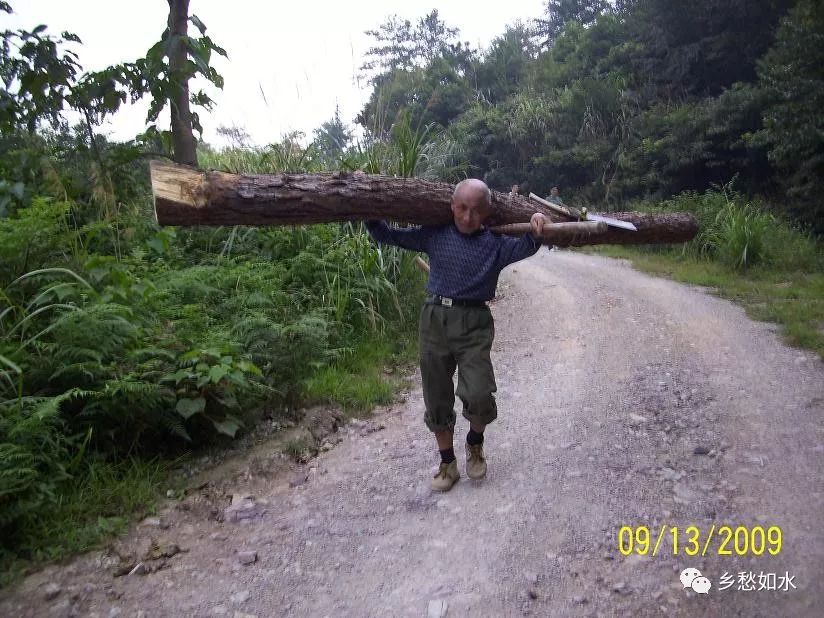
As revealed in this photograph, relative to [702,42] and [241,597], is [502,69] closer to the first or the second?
[702,42]

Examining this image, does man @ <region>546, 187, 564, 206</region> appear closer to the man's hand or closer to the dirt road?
the man's hand

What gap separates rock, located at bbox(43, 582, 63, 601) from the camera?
2.62 meters

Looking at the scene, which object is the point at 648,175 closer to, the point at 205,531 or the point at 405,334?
the point at 405,334

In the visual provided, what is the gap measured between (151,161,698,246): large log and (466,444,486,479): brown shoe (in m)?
1.40

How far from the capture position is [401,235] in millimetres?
3686

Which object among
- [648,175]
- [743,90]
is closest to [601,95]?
[648,175]

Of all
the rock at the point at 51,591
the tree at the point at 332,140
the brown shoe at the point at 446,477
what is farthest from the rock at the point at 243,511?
the tree at the point at 332,140

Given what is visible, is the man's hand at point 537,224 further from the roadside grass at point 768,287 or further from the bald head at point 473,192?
the roadside grass at point 768,287

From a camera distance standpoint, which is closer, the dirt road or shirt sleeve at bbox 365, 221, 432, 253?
the dirt road

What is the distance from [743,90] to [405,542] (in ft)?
54.4

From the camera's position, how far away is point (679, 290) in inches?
362

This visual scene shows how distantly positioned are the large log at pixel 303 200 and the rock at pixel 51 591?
72.2 inches

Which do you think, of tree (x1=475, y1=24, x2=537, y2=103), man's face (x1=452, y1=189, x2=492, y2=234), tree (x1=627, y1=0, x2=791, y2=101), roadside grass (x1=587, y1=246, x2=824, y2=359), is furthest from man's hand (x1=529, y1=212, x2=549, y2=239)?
tree (x1=475, y1=24, x2=537, y2=103)

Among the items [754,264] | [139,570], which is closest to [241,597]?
[139,570]
